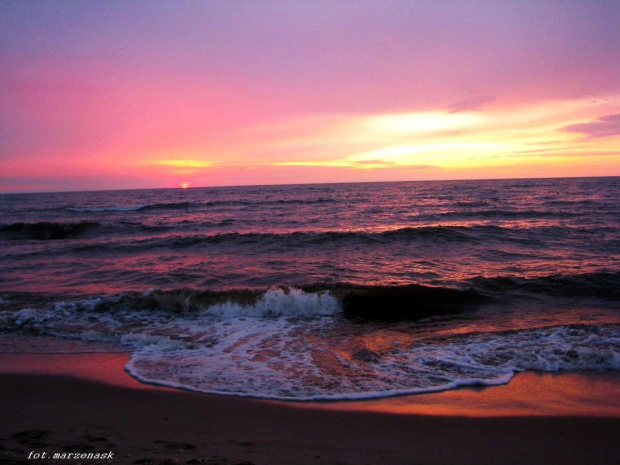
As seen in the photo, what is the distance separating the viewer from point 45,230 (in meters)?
25.6

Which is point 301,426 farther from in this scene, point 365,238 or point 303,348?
point 365,238

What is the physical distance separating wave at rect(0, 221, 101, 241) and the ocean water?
545 cm

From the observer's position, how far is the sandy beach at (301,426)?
3510 millimetres

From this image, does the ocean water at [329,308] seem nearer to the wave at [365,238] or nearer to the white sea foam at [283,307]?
the white sea foam at [283,307]

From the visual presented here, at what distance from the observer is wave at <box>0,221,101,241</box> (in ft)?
76.3

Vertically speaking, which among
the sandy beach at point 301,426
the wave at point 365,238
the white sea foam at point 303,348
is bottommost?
the white sea foam at point 303,348

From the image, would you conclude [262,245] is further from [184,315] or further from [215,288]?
[184,315]

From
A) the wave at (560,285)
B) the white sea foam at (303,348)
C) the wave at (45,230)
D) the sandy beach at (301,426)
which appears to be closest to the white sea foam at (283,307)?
the white sea foam at (303,348)

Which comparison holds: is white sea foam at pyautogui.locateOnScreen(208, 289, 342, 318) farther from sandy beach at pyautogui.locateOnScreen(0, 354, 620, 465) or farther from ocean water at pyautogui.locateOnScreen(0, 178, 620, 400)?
sandy beach at pyautogui.locateOnScreen(0, 354, 620, 465)

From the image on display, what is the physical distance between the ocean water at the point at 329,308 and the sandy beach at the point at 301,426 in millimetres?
386

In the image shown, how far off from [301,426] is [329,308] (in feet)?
16.9

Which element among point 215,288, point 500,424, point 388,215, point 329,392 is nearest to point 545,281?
point 500,424

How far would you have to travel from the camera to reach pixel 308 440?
3.84 metres

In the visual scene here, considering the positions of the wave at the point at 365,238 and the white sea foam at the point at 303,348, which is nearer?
the white sea foam at the point at 303,348
